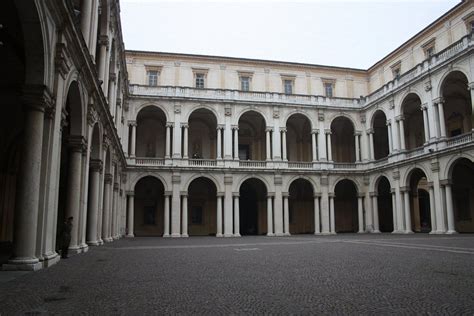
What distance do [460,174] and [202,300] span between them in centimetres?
3072

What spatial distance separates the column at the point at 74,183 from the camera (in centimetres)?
1238

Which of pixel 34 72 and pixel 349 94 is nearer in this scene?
pixel 34 72

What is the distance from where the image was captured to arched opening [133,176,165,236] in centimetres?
3388

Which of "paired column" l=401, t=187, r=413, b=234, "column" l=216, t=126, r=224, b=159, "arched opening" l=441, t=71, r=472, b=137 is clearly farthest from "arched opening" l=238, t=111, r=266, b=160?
"arched opening" l=441, t=71, r=472, b=137

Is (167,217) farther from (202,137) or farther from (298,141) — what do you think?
(298,141)

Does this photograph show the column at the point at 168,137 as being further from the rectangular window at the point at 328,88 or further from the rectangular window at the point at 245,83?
the rectangular window at the point at 328,88

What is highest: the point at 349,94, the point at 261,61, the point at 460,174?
the point at 261,61

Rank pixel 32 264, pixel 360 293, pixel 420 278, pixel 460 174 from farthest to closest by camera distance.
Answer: pixel 460 174, pixel 32 264, pixel 420 278, pixel 360 293

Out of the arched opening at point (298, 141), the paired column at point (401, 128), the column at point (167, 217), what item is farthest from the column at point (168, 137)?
the paired column at point (401, 128)

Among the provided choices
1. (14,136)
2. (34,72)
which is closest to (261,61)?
(14,136)

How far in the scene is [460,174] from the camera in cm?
3072

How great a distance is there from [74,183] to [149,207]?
72.7 feet

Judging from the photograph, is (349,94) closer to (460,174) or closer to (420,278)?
(460,174)

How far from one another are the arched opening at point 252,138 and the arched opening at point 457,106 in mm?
14619
